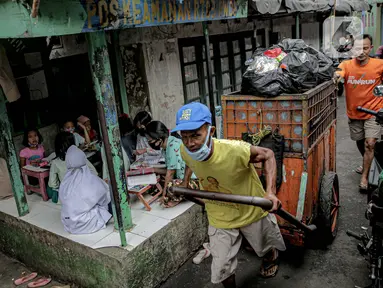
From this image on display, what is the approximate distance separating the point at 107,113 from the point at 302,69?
2.23 meters

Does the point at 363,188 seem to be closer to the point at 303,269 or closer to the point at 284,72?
the point at 303,269

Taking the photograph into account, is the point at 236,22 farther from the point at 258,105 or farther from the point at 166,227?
the point at 166,227

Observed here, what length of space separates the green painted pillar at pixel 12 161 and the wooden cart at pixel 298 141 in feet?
9.02

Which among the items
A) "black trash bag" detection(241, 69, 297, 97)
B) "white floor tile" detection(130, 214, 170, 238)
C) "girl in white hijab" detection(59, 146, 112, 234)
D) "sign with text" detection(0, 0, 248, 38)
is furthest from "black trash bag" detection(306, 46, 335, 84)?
"girl in white hijab" detection(59, 146, 112, 234)

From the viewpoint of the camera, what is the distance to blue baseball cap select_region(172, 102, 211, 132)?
2695 millimetres

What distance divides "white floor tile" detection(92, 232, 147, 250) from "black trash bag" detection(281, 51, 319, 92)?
96.1 inches

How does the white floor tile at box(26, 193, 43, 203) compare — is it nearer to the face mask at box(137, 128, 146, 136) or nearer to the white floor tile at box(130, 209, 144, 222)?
the white floor tile at box(130, 209, 144, 222)

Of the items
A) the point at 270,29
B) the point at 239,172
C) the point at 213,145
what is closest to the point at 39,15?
the point at 213,145

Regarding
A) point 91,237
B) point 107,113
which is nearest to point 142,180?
point 91,237

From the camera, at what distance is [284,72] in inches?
158

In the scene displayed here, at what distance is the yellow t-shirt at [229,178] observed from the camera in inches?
114

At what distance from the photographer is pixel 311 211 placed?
413cm

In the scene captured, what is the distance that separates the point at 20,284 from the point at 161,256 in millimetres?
1846

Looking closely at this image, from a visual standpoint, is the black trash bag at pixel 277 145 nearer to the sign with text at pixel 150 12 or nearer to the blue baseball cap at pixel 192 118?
the blue baseball cap at pixel 192 118
